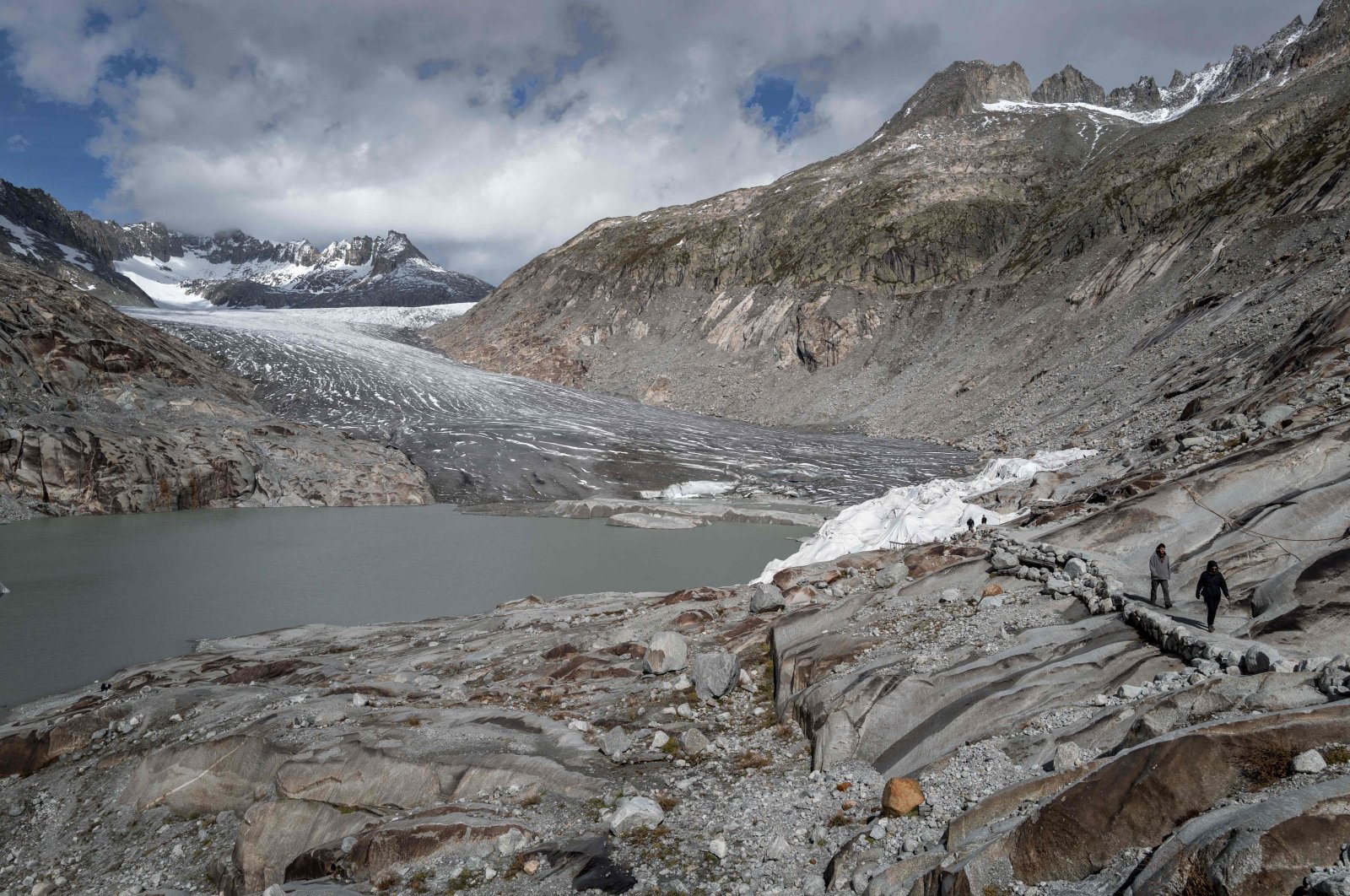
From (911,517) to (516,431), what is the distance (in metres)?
44.1

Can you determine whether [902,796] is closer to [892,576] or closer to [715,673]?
[715,673]

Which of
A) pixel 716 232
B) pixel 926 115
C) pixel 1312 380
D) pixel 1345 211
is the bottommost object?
pixel 1312 380

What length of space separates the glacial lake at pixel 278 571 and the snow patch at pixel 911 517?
14.9ft

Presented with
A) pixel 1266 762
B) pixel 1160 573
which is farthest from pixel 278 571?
pixel 1266 762

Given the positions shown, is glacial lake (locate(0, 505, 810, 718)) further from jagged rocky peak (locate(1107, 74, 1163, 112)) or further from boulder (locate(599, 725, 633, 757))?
jagged rocky peak (locate(1107, 74, 1163, 112))

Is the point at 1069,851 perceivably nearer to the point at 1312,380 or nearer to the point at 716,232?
the point at 1312,380

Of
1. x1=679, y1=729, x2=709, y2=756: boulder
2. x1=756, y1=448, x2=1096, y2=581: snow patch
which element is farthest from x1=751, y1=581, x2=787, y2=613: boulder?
x1=679, y1=729, x2=709, y2=756: boulder

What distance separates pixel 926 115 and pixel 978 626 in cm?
13812

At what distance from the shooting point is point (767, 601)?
51.4 feet

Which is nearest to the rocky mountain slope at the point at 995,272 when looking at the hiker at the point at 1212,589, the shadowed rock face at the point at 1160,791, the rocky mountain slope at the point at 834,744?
the rocky mountain slope at the point at 834,744

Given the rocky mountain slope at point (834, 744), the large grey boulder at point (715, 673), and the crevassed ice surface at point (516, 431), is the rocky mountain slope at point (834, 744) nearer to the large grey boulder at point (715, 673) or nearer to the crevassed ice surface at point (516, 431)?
the large grey boulder at point (715, 673)

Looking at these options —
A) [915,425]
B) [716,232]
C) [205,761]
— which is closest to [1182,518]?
[205,761]

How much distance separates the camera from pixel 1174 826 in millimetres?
5293

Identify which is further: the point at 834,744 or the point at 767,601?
the point at 767,601
